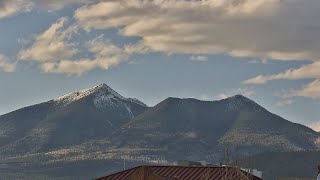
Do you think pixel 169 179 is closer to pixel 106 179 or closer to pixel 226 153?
pixel 106 179

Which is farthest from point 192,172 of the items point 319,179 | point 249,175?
point 249,175

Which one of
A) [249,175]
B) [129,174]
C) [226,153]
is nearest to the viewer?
[226,153]

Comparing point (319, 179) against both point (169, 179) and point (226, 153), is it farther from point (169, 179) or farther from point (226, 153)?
point (226, 153)

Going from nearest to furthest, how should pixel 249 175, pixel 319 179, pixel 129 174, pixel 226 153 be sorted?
pixel 226 153 < pixel 249 175 < pixel 319 179 < pixel 129 174

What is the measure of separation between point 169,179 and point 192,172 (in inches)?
306

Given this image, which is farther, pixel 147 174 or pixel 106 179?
pixel 106 179

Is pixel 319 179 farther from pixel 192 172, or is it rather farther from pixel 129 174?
pixel 129 174

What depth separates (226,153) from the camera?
157 ft

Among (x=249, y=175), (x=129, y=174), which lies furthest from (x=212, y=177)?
(x=249, y=175)

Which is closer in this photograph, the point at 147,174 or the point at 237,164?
the point at 237,164

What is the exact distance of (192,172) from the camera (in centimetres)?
9094

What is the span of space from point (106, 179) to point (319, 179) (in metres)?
27.2

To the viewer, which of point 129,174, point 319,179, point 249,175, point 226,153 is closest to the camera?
point 226,153

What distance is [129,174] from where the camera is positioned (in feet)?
298
